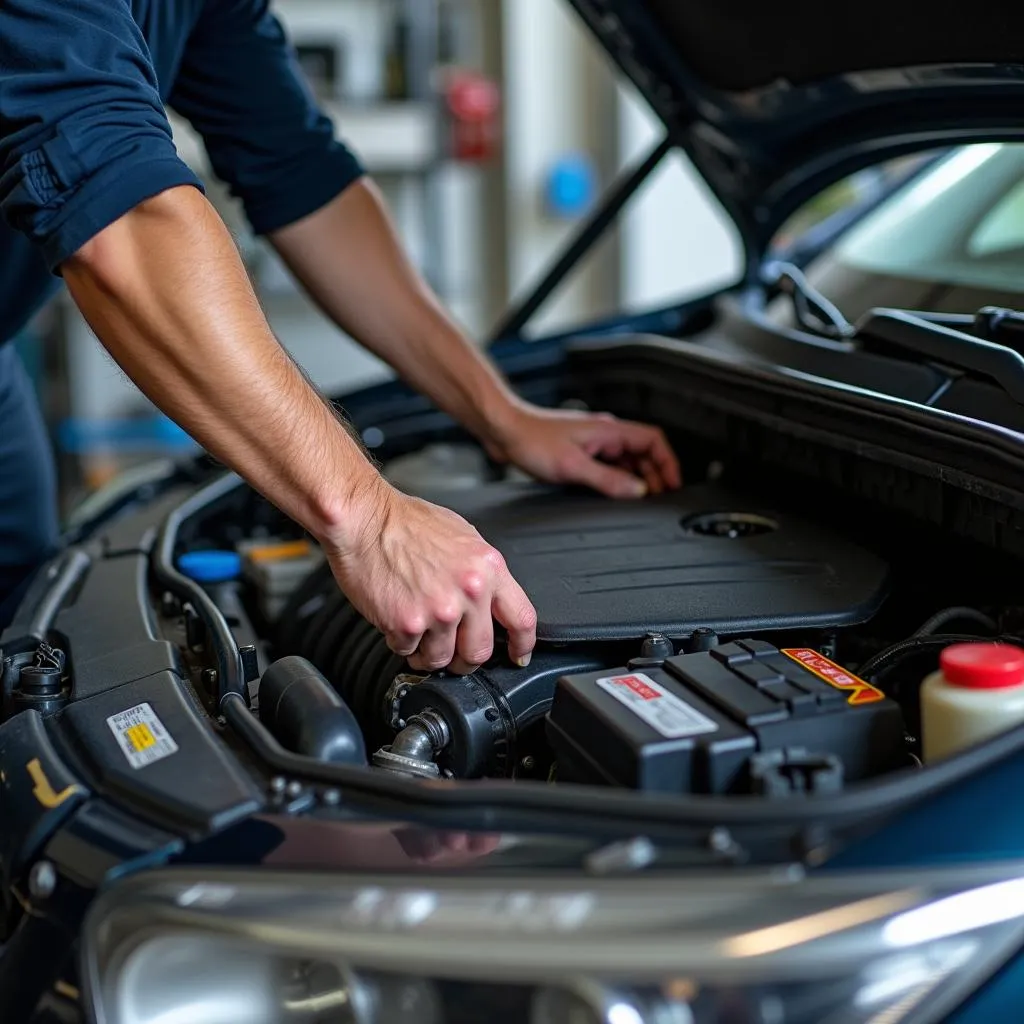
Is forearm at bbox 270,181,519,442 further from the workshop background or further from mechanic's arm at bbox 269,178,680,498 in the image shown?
the workshop background

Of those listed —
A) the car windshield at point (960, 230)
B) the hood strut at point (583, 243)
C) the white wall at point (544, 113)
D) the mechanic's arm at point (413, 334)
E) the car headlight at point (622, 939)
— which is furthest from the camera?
the white wall at point (544, 113)

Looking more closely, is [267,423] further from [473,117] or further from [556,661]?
[473,117]

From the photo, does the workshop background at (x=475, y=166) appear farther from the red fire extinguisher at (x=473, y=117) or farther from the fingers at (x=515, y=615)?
the fingers at (x=515, y=615)

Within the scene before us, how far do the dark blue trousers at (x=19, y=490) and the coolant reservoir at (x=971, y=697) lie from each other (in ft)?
3.87

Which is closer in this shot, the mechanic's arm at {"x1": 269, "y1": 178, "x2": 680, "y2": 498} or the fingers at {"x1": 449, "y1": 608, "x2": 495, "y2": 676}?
the fingers at {"x1": 449, "y1": 608, "x2": 495, "y2": 676}

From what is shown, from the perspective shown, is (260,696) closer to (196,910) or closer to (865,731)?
(196,910)

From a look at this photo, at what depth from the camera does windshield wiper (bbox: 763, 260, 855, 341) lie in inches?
58.1

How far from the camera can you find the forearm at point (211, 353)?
3.39ft

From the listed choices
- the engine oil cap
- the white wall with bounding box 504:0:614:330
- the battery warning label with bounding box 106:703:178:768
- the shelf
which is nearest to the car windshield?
the engine oil cap

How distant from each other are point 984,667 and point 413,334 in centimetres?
99

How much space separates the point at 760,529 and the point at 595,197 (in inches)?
135

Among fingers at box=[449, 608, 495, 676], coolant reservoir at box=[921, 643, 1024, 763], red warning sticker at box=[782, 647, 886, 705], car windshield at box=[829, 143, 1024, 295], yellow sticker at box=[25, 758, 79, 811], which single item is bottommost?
yellow sticker at box=[25, 758, 79, 811]

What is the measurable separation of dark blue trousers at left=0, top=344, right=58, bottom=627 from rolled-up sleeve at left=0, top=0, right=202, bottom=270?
0.74 m

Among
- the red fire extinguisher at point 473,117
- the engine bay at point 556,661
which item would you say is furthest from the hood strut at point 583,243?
the red fire extinguisher at point 473,117
